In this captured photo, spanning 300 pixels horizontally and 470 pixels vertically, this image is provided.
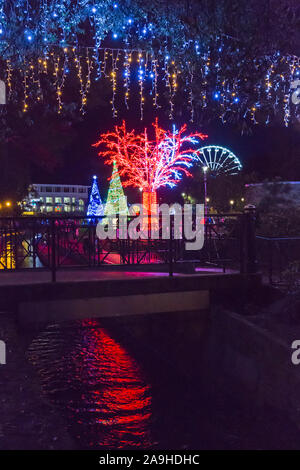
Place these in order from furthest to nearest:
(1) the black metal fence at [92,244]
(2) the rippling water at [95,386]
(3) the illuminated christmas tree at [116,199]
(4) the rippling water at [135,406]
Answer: (3) the illuminated christmas tree at [116,199], (1) the black metal fence at [92,244], (2) the rippling water at [95,386], (4) the rippling water at [135,406]

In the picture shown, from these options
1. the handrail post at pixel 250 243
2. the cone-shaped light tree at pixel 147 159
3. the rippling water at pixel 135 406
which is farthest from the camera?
the cone-shaped light tree at pixel 147 159

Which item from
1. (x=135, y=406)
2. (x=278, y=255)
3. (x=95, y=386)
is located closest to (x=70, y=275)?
(x=95, y=386)

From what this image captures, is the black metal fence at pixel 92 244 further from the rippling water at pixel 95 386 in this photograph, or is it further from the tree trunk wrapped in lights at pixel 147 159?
the tree trunk wrapped in lights at pixel 147 159

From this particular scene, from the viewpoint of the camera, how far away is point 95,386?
706cm

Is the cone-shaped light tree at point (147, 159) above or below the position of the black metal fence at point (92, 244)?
above

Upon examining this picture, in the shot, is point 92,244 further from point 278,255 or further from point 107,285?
point 278,255

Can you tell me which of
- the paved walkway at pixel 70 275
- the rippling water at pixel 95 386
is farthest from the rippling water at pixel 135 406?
the paved walkway at pixel 70 275

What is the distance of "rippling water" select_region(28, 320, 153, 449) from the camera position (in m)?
5.50

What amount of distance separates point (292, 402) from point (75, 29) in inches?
230

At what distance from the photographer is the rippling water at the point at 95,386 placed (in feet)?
18.1

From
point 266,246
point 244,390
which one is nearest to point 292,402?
point 244,390

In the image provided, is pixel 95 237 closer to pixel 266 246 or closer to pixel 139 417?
pixel 139 417

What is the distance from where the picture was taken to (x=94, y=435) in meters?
5.36

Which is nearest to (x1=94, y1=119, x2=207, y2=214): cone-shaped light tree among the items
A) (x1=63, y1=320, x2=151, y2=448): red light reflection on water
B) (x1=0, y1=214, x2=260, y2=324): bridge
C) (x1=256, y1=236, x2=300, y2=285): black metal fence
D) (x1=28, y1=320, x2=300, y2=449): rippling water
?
(x1=256, y1=236, x2=300, y2=285): black metal fence
